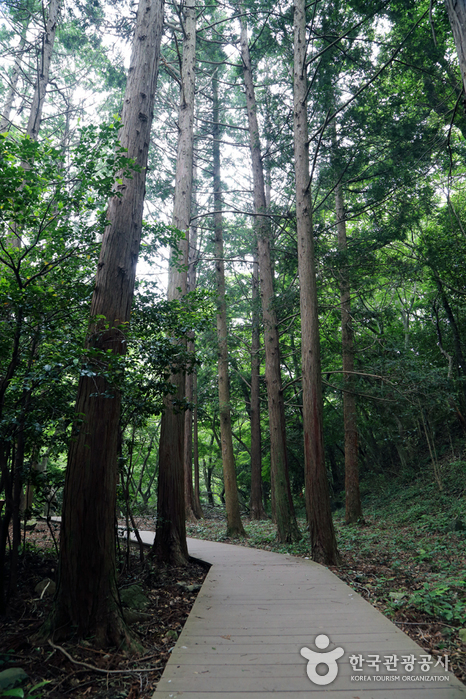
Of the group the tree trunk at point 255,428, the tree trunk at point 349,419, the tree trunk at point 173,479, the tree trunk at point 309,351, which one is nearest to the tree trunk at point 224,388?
the tree trunk at point 255,428

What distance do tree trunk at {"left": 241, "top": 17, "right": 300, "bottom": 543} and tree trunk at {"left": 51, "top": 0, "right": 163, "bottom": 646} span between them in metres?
5.48

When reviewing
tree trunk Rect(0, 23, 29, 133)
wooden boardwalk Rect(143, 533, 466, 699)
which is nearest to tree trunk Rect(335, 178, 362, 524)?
wooden boardwalk Rect(143, 533, 466, 699)

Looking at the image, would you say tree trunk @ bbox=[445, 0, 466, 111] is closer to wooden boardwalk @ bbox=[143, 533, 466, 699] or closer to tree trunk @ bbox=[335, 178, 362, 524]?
wooden boardwalk @ bbox=[143, 533, 466, 699]

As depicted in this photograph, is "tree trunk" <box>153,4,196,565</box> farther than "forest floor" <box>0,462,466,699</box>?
Yes

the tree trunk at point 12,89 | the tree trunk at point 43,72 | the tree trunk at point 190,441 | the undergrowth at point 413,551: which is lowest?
the undergrowth at point 413,551

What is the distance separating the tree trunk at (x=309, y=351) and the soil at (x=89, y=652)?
2.32 m

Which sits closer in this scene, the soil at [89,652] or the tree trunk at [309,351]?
the soil at [89,652]

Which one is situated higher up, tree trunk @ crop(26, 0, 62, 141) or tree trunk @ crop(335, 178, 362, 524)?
tree trunk @ crop(26, 0, 62, 141)

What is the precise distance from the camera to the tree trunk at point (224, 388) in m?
10.8

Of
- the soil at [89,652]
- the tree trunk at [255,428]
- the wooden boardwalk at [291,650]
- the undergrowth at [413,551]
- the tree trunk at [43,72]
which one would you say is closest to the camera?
the wooden boardwalk at [291,650]

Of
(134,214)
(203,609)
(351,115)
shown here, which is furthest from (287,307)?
(203,609)

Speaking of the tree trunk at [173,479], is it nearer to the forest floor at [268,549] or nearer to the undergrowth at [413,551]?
the forest floor at [268,549]

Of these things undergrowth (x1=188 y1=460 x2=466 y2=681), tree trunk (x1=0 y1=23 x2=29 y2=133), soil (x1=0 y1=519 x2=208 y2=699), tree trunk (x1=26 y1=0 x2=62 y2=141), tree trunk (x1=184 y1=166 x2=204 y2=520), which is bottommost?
soil (x1=0 y1=519 x2=208 y2=699)

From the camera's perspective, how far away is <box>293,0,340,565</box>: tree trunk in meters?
6.54
